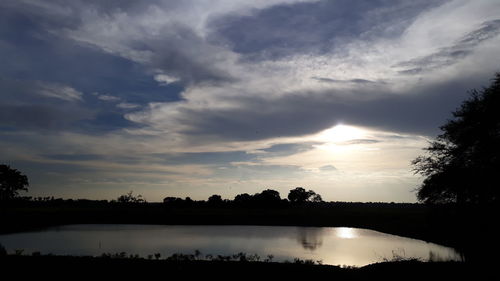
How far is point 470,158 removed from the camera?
1289 inches

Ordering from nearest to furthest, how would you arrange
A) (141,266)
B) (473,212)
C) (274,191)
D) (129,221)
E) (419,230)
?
1. (141,266)
2. (473,212)
3. (419,230)
4. (129,221)
5. (274,191)

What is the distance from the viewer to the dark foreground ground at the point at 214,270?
1619cm

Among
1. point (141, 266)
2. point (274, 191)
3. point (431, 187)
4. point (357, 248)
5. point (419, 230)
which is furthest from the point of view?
point (274, 191)

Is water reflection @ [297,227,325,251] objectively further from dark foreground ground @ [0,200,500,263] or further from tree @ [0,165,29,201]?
tree @ [0,165,29,201]

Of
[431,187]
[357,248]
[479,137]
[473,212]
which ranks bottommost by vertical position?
[357,248]

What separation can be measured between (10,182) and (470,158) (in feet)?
A: 412

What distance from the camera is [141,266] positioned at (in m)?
18.2

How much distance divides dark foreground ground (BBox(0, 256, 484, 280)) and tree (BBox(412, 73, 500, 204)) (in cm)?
1634

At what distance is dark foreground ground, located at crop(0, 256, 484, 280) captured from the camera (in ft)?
53.1

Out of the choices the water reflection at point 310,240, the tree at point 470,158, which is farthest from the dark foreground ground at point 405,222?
the water reflection at point 310,240

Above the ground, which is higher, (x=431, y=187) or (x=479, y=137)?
(x=479, y=137)

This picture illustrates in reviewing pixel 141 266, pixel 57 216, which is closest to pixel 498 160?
pixel 141 266

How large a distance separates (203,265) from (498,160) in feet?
88.6

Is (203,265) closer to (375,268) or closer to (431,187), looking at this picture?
(375,268)
